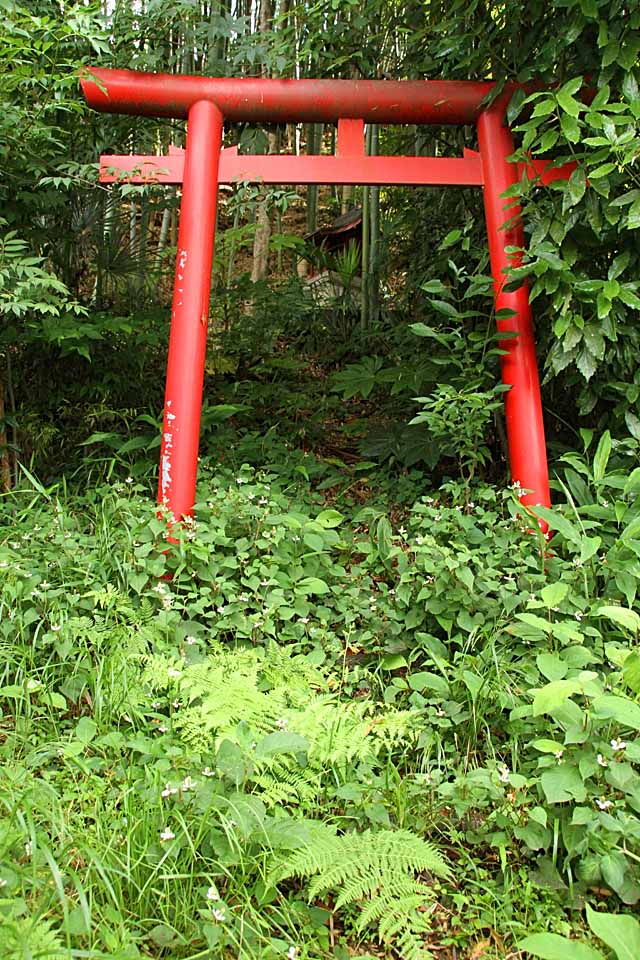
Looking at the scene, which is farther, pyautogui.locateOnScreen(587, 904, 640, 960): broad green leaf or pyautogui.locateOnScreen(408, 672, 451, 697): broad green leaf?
pyautogui.locateOnScreen(408, 672, 451, 697): broad green leaf

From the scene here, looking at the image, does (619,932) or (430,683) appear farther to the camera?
(430,683)

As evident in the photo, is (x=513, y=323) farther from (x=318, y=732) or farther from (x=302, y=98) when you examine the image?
(x=318, y=732)

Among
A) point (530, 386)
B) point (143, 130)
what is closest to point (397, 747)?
point (530, 386)

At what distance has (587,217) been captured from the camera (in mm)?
3135

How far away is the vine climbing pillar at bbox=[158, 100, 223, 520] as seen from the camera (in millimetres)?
3342

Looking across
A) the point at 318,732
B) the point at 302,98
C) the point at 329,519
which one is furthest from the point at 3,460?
the point at 318,732

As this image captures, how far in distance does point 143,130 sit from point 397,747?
→ 371 cm

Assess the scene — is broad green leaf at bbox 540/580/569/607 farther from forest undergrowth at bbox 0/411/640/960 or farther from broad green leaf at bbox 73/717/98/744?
broad green leaf at bbox 73/717/98/744

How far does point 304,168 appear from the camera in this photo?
3459mm

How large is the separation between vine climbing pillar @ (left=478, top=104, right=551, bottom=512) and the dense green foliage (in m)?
0.11

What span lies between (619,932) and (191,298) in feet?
9.08

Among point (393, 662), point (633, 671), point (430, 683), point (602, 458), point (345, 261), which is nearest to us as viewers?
point (633, 671)

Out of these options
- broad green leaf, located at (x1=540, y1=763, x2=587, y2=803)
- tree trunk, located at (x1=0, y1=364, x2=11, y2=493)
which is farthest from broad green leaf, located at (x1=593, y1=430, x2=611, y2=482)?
tree trunk, located at (x1=0, y1=364, x2=11, y2=493)

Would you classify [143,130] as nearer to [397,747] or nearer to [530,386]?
[530,386]
